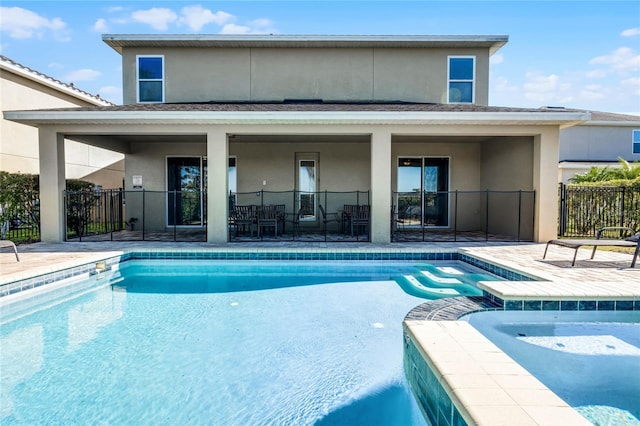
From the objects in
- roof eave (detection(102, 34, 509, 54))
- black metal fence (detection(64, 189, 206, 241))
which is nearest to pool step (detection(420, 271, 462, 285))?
black metal fence (detection(64, 189, 206, 241))

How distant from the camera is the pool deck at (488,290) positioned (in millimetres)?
1931

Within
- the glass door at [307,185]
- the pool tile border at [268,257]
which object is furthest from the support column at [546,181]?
the glass door at [307,185]

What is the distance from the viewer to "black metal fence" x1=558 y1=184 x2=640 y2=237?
9.88 meters

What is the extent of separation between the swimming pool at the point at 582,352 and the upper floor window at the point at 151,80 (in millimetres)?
10990

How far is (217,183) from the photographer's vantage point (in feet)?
27.4

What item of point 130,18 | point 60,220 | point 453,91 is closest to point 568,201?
point 453,91

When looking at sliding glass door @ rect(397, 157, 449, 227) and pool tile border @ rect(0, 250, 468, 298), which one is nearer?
pool tile border @ rect(0, 250, 468, 298)

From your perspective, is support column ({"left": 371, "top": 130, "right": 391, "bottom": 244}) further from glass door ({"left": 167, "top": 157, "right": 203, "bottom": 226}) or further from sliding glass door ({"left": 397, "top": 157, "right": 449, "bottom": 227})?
glass door ({"left": 167, "top": 157, "right": 203, "bottom": 226})

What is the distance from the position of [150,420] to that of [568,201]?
11.6 meters

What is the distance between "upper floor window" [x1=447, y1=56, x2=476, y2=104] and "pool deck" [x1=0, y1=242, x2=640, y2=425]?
513cm

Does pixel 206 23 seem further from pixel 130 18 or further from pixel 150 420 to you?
pixel 150 420

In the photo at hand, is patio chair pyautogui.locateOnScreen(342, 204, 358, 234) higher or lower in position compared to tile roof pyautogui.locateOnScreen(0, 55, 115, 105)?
lower

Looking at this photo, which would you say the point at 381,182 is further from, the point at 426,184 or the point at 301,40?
the point at 301,40

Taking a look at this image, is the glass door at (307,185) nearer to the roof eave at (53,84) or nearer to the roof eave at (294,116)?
the roof eave at (294,116)
